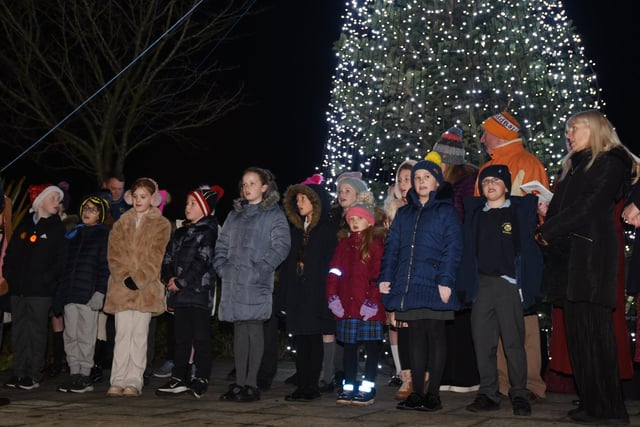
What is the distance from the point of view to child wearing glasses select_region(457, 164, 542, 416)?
5934 mm

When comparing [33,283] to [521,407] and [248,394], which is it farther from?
[521,407]

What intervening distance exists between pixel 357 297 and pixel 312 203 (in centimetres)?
96

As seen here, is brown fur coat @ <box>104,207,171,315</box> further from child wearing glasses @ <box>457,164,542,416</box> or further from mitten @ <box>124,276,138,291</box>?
child wearing glasses @ <box>457,164,542,416</box>

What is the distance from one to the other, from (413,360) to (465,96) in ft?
21.3

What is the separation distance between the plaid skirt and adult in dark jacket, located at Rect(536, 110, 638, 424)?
155cm

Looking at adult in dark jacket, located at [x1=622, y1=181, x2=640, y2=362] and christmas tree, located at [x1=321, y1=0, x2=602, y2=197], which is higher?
christmas tree, located at [x1=321, y1=0, x2=602, y2=197]

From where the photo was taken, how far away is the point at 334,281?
21.8ft

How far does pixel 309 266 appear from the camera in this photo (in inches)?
271

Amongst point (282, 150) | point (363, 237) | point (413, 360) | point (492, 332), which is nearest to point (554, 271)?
point (492, 332)

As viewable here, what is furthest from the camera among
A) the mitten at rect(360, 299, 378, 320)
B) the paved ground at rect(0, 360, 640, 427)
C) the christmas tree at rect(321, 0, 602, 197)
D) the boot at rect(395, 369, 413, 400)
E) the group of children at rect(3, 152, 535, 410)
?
the christmas tree at rect(321, 0, 602, 197)

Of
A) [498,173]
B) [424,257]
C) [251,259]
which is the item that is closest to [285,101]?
[251,259]

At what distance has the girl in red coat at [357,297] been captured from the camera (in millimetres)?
6473

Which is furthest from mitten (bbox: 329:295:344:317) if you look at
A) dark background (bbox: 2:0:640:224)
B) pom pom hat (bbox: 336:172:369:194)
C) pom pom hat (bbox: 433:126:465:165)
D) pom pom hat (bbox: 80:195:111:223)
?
dark background (bbox: 2:0:640:224)

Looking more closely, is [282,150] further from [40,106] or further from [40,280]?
[40,280]
